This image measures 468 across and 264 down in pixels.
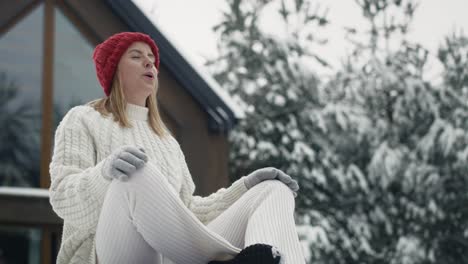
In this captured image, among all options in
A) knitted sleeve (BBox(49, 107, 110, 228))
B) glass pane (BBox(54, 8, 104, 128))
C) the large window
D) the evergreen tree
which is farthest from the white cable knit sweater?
the evergreen tree

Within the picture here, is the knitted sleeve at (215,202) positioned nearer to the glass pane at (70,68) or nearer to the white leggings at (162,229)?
the white leggings at (162,229)

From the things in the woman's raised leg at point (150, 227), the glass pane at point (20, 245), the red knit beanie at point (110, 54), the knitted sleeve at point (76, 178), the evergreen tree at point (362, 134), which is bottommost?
the evergreen tree at point (362, 134)

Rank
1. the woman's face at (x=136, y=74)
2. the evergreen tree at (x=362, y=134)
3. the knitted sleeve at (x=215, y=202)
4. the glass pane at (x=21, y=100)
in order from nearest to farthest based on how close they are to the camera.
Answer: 1. the knitted sleeve at (x=215, y=202)
2. the woman's face at (x=136, y=74)
3. the glass pane at (x=21, y=100)
4. the evergreen tree at (x=362, y=134)

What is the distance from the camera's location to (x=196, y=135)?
762cm

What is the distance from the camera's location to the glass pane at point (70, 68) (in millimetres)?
7660

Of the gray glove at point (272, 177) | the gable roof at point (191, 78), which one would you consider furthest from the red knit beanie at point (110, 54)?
the gable roof at point (191, 78)

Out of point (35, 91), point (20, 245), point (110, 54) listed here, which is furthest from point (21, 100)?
point (110, 54)

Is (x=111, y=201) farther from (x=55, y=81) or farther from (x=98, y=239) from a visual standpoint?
(x=55, y=81)

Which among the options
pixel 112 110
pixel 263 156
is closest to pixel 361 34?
pixel 263 156

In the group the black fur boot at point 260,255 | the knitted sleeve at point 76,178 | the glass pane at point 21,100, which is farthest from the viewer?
the glass pane at point 21,100

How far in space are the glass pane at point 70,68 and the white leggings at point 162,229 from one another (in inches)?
213

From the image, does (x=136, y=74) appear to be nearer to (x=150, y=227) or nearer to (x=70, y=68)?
(x=150, y=227)

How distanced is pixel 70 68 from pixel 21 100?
500 millimetres

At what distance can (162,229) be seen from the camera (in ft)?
7.23
